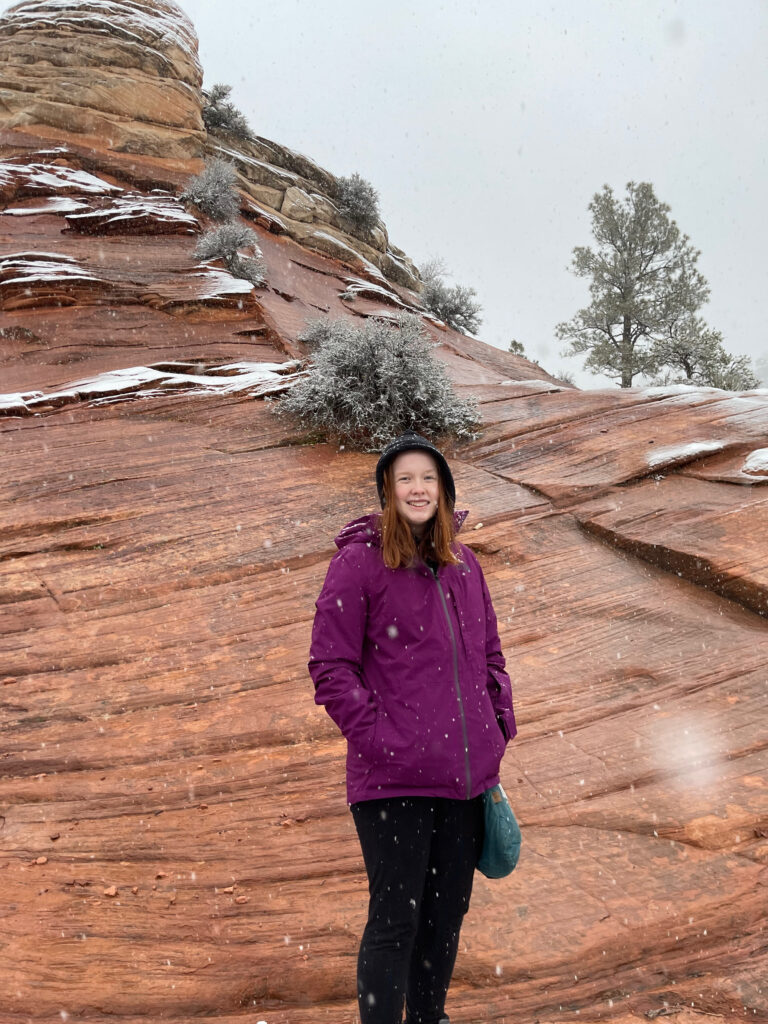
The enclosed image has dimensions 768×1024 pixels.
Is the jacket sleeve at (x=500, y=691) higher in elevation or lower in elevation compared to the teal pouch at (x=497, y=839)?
higher

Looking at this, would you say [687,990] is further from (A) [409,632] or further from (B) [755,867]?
(A) [409,632]

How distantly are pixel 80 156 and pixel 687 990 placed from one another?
69.1 ft

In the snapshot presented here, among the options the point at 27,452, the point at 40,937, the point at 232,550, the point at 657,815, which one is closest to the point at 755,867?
the point at 657,815

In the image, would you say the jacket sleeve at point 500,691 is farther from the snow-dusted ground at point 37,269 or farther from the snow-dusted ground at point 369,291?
the snow-dusted ground at point 369,291

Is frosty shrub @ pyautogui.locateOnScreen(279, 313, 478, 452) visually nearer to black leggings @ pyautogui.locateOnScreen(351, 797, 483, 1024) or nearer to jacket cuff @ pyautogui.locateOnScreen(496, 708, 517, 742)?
jacket cuff @ pyautogui.locateOnScreen(496, 708, 517, 742)

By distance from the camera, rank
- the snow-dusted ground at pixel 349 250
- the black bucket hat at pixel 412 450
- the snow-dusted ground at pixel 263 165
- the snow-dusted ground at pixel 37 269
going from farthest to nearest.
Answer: the snow-dusted ground at pixel 263 165
the snow-dusted ground at pixel 349 250
the snow-dusted ground at pixel 37 269
the black bucket hat at pixel 412 450

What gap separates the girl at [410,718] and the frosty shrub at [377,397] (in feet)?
18.4

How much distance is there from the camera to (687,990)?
2.79m

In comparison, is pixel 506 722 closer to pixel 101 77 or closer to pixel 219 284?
pixel 219 284

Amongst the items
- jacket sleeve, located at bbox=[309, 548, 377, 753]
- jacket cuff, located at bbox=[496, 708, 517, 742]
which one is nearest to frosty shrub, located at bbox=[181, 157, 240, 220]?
jacket sleeve, located at bbox=[309, 548, 377, 753]

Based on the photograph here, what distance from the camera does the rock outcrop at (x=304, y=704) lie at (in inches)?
115

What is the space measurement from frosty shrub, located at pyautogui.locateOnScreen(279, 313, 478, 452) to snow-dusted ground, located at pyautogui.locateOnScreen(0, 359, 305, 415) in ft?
3.13

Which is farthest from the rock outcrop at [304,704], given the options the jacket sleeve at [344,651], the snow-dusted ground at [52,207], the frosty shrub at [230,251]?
the snow-dusted ground at [52,207]

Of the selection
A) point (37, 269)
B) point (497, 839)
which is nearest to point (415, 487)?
point (497, 839)
